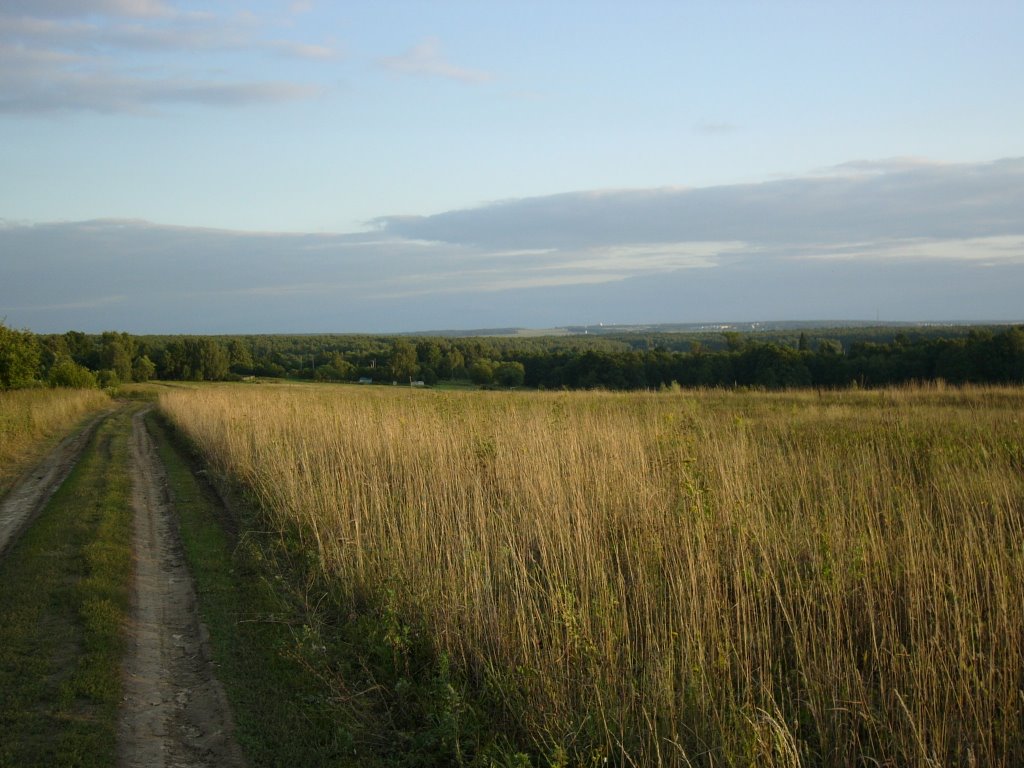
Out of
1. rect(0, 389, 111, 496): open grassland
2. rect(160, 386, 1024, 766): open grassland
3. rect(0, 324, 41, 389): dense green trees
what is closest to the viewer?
rect(160, 386, 1024, 766): open grassland

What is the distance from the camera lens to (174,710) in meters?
4.37

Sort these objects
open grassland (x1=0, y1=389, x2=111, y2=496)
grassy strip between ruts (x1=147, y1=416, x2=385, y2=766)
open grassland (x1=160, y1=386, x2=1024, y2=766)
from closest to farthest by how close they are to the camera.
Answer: open grassland (x1=160, y1=386, x2=1024, y2=766), grassy strip between ruts (x1=147, y1=416, x2=385, y2=766), open grassland (x1=0, y1=389, x2=111, y2=496)

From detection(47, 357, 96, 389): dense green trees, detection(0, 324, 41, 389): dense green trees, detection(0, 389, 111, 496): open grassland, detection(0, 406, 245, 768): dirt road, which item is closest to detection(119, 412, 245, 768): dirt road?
detection(0, 406, 245, 768): dirt road

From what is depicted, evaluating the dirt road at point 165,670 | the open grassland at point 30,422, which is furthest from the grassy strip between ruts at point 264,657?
the open grassland at point 30,422

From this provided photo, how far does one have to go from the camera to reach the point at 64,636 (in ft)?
17.7

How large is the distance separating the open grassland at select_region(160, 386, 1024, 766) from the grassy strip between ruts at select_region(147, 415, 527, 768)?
9cm

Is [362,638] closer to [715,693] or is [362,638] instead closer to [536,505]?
[536,505]

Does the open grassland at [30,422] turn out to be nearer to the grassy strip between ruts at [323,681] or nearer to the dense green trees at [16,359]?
the dense green trees at [16,359]

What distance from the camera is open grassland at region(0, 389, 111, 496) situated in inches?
622

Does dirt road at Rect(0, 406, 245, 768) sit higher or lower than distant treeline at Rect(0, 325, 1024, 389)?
lower

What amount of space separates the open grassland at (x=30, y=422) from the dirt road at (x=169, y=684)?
22.8 feet

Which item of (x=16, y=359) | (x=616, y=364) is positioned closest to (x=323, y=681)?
(x=16, y=359)

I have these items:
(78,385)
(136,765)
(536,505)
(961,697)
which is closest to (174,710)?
(136,765)

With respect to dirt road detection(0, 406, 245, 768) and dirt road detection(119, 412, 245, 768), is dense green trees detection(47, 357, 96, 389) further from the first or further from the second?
dirt road detection(119, 412, 245, 768)
